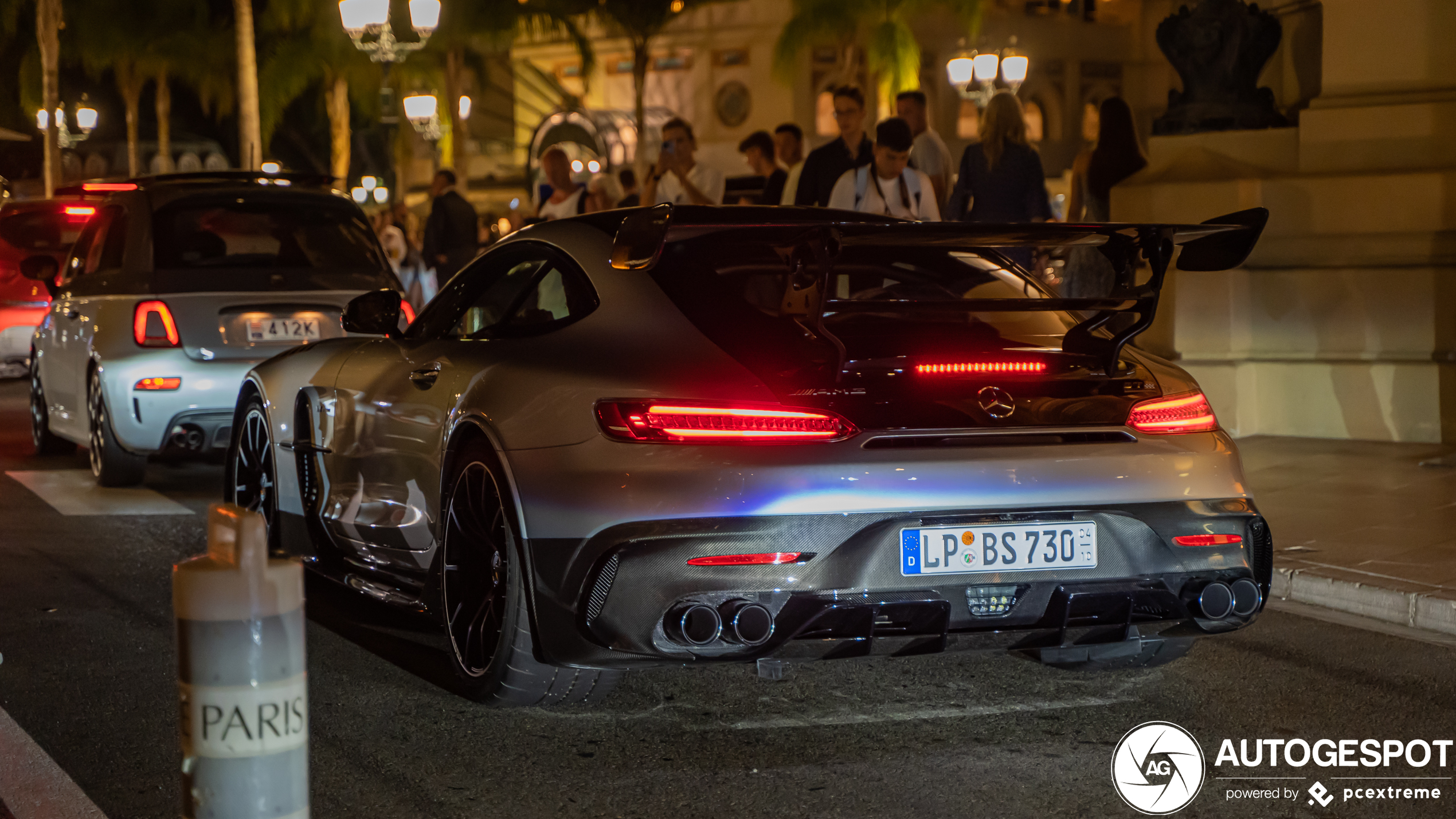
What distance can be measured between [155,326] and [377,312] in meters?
3.68

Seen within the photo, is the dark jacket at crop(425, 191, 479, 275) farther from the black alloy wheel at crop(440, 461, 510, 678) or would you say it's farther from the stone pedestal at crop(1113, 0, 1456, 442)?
the black alloy wheel at crop(440, 461, 510, 678)

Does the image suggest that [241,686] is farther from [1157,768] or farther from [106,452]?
[106,452]

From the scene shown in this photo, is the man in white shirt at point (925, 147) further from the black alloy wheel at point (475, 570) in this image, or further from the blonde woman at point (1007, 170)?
the black alloy wheel at point (475, 570)

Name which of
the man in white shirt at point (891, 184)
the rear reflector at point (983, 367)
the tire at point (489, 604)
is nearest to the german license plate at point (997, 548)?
the rear reflector at point (983, 367)

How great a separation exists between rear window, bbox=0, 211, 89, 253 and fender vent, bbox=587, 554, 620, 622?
13525 millimetres

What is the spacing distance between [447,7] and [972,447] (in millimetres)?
36444

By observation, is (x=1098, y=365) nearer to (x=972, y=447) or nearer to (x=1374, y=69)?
(x=972, y=447)

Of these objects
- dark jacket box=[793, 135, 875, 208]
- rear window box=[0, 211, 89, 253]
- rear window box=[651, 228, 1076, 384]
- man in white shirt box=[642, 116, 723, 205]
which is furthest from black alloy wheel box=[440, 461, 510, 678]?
rear window box=[0, 211, 89, 253]

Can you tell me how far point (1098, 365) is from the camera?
183 inches

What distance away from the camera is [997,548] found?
423 cm

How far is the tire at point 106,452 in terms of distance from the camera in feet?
31.2

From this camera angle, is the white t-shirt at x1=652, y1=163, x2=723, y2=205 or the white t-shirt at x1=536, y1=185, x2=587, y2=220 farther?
the white t-shirt at x1=536, y1=185, x2=587, y2=220

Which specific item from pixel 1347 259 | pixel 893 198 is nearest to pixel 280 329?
pixel 893 198

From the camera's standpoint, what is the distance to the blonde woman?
10.3m
